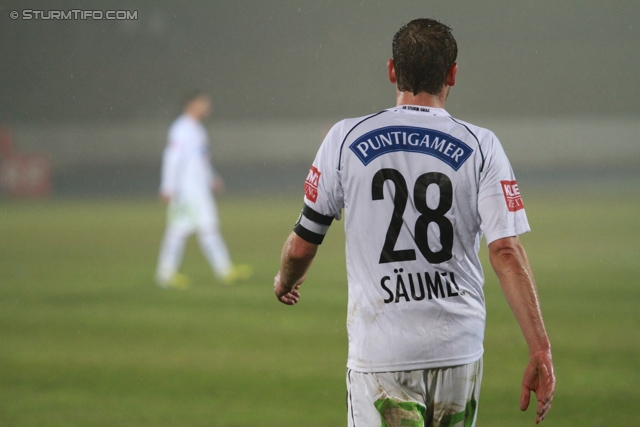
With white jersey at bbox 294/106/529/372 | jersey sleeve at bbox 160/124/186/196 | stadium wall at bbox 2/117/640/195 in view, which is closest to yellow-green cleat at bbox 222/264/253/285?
jersey sleeve at bbox 160/124/186/196

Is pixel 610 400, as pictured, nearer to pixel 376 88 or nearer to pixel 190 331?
pixel 190 331

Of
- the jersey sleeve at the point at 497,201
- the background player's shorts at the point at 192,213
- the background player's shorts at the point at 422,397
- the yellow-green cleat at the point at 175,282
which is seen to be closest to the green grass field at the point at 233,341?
the yellow-green cleat at the point at 175,282

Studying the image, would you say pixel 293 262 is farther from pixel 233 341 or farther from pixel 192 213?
pixel 192 213

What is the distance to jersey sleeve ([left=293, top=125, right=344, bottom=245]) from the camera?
117 inches

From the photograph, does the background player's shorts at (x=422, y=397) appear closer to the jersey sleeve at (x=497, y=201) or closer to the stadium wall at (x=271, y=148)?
the jersey sleeve at (x=497, y=201)

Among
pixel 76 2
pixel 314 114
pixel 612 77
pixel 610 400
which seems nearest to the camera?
pixel 610 400

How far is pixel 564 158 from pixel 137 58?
18.4 metres

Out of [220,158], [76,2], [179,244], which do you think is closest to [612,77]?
[220,158]

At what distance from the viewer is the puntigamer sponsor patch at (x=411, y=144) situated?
2887mm

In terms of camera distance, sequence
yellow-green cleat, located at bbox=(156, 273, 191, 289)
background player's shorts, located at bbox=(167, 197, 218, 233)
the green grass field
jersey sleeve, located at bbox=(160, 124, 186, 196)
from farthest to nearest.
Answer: yellow-green cleat, located at bbox=(156, 273, 191, 289)
background player's shorts, located at bbox=(167, 197, 218, 233)
jersey sleeve, located at bbox=(160, 124, 186, 196)
the green grass field

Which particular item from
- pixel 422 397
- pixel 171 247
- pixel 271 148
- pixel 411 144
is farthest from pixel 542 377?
pixel 271 148

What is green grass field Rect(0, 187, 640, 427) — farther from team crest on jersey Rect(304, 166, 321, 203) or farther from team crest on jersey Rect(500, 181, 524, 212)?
team crest on jersey Rect(500, 181, 524, 212)

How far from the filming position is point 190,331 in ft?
28.0

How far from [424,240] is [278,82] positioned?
125 ft
